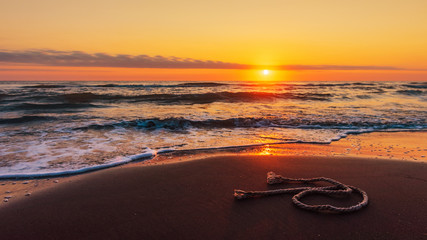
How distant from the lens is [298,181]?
150 inches

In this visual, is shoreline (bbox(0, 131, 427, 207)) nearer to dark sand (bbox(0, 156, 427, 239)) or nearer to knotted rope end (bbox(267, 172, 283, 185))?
dark sand (bbox(0, 156, 427, 239))

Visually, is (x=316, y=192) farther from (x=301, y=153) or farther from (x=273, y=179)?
(x=301, y=153)

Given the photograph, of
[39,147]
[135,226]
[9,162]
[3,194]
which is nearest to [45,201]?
[3,194]

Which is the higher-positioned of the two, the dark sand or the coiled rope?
the coiled rope

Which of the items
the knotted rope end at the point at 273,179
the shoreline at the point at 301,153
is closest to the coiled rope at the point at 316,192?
the knotted rope end at the point at 273,179

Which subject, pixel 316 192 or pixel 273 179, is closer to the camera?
pixel 316 192

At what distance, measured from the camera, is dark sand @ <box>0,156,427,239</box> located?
2.60 metres

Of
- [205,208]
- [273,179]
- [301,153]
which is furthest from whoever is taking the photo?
[301,153]

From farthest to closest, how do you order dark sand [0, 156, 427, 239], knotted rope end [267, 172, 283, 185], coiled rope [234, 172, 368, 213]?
1. knotted rope end [267, 172, 283, 185]
2. coiled rope [234, 172, 368, 213]
3. dark sand [0, 156, 427, 239]

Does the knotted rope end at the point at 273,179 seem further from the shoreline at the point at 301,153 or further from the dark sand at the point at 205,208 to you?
the shoreline at the point at 301,153

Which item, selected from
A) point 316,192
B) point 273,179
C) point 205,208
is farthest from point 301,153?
point 205,208

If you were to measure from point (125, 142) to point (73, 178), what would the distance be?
8.02ft

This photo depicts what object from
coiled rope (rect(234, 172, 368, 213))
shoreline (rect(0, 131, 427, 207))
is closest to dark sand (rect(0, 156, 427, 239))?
coiled rope (rect(234, 172, 368, 213))

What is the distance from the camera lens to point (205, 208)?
306 centimetres
